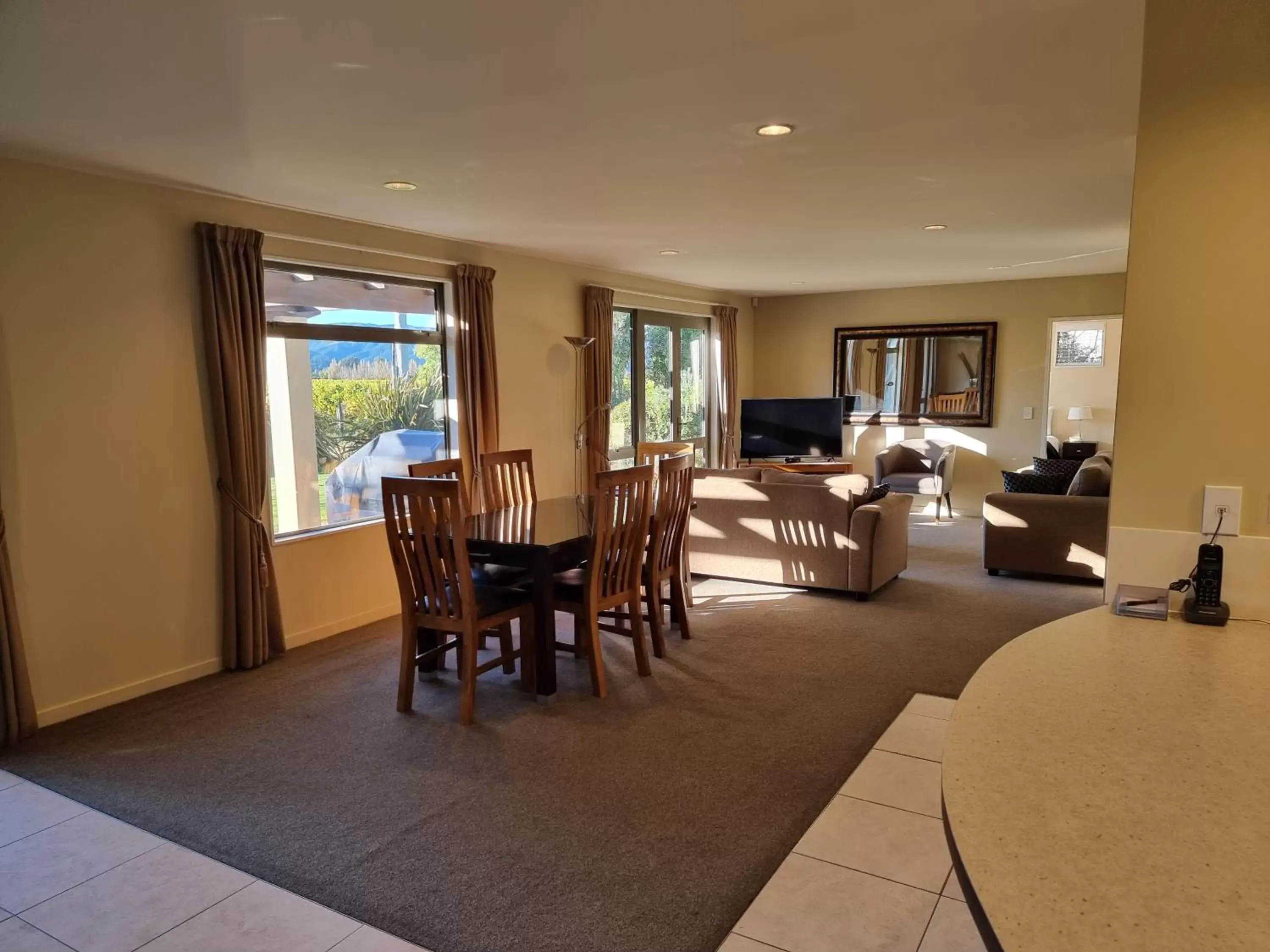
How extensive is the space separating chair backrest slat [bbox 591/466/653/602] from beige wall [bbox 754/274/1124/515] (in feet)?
18.1

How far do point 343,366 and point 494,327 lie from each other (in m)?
1.25

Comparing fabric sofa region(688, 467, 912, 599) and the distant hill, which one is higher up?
the distant hill

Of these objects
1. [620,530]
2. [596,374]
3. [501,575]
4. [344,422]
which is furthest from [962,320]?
A: [344,422]

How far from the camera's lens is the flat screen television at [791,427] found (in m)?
8.40

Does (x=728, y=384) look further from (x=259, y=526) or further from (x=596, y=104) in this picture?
(x=596, y=104)

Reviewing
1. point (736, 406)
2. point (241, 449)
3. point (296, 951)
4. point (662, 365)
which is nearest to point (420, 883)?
point (296, 951)

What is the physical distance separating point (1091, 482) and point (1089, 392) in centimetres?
513

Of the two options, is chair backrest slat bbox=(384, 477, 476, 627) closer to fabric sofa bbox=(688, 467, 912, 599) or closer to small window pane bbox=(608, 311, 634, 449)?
fabric sofa bbox=(688, 467, 912, 599)

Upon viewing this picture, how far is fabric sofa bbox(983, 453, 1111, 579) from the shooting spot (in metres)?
5.59

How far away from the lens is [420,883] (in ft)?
7.91

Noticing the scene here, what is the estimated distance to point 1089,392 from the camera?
10.1 metres

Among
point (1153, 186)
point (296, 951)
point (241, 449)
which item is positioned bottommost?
point (296, 951)

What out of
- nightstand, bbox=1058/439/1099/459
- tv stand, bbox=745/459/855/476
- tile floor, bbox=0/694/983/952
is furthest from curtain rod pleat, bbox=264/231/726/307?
nightstand, bbox=1058/439/1099/459

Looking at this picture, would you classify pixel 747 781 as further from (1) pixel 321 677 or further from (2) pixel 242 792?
(1) pixel 321 677
